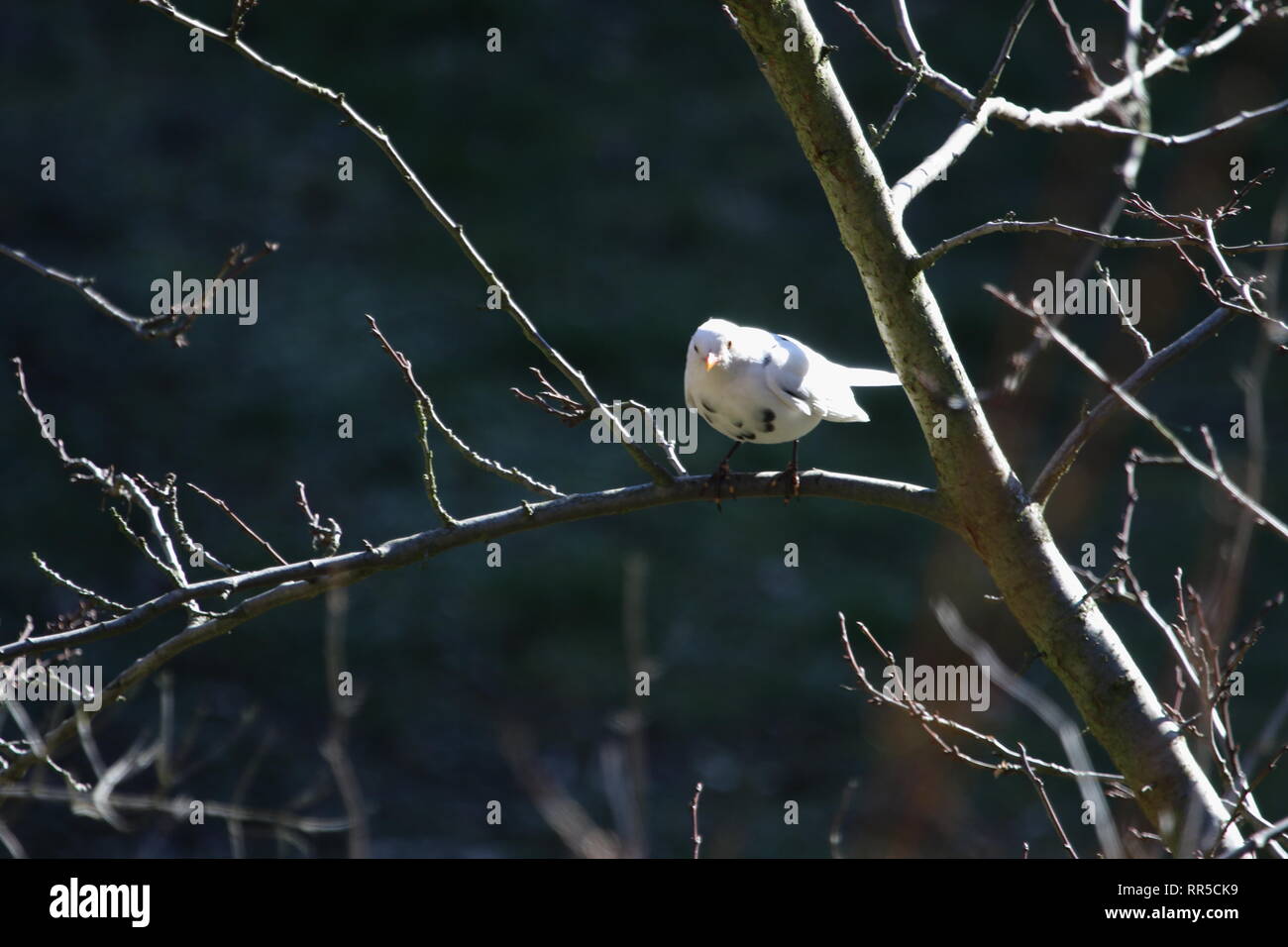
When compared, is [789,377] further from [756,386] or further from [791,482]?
[791,482]

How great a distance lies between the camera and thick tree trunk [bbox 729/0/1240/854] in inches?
112

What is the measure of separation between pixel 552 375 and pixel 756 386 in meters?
6.74

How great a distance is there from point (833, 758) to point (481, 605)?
2697 millimetres

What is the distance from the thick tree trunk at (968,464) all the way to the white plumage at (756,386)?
0.91 meters

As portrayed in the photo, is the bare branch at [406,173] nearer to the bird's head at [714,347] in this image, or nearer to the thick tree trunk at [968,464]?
the thick tree trunk at [968,464]

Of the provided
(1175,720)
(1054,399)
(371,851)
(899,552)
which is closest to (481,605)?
(371,851)

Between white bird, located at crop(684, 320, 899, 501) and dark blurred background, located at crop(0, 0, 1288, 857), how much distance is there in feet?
6.79

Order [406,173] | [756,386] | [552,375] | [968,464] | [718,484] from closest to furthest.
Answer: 1. [406,173]
2. [968,464]
3. [718,484]
4. [756,386]
5. [552,375]

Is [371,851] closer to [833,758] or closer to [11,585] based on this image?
[833,758]

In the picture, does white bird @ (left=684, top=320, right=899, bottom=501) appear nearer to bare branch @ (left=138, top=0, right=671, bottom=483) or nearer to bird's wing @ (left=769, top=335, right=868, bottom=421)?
bird's wing @ (left=769, top=335, right=868, bottom=421)

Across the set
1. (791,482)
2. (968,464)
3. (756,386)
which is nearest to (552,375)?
(756,386)

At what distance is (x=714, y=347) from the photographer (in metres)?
4.05

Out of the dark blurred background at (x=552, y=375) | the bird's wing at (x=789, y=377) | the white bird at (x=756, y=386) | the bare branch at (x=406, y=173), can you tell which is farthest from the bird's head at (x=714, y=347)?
the dark blurred background at (x=552, y=375)

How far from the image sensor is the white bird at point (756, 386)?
13.0ft
